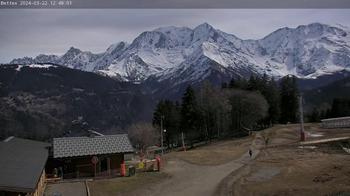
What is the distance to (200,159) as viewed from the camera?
158ft

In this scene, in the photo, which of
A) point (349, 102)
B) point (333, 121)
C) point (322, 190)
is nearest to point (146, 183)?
point (322, 190)

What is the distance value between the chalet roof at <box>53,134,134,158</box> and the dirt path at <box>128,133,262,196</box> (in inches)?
197

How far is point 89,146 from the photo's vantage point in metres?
42.7

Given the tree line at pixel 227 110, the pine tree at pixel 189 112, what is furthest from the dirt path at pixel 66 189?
the pine tree at pixel 189 112

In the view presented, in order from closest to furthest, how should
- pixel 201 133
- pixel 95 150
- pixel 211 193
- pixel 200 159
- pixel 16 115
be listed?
pixel 211 193 < pixel 95 150 < pixel 200 159 < pixel 201 133 < pixel 16 115

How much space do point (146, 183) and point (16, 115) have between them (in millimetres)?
152005

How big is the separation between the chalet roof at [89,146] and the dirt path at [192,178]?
500 centimetres

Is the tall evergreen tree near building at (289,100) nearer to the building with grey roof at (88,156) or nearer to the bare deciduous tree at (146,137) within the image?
the bare deciduous tree at (146,137)

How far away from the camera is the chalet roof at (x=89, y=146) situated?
4156 centimetres

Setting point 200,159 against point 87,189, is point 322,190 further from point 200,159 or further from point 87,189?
point 200,159

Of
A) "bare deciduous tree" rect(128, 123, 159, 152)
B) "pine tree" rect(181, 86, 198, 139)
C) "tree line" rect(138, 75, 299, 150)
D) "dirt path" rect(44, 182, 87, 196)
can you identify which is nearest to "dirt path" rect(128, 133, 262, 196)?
"dirt path" rect(44, 182, 87, 196)

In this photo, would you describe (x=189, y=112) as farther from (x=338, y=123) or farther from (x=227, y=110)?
(x=338, y=123)

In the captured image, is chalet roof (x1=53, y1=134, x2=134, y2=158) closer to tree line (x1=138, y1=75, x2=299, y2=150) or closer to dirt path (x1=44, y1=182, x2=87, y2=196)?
dirt path (x1=44, y1=182, x2=87, y2=196)

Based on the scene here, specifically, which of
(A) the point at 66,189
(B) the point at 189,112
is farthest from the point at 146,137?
(A) the point at 66,189
